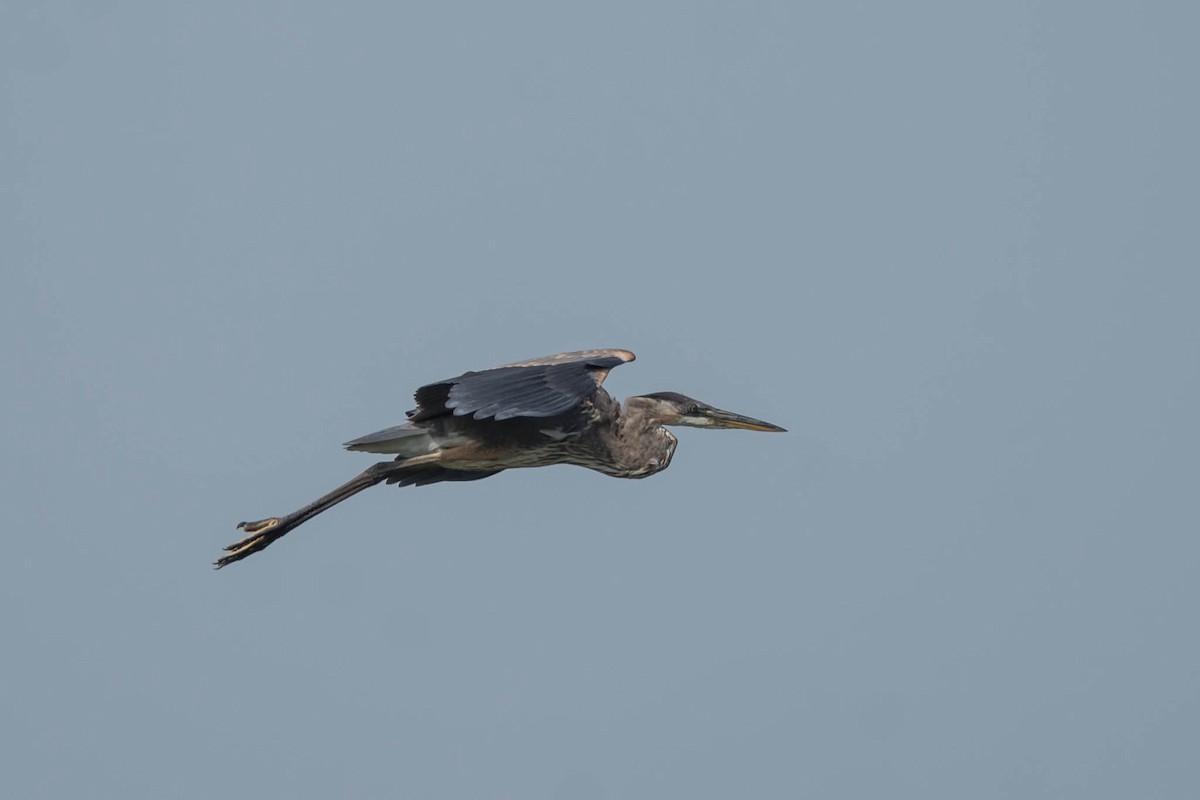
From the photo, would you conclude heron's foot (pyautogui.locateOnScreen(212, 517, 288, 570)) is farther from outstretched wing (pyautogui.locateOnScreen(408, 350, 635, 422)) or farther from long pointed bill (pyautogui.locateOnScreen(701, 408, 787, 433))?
long pointed bill (pyautogui.locateOnScreen(701, 408, 787, 433))

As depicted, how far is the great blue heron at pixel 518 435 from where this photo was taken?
39.2 ft

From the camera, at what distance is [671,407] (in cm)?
1345

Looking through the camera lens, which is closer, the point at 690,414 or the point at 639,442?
the point at 639,442

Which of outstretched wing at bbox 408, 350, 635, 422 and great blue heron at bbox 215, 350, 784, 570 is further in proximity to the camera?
great blue heron at bbox 215, 350, 784, 570

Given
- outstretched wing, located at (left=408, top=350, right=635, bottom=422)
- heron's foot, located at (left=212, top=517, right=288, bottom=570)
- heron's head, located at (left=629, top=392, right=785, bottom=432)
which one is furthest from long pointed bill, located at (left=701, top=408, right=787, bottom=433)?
heron's foot, located at (left=212, top=517, right=288, bottom=570)

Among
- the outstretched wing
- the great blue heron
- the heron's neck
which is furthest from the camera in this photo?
the heron's neck

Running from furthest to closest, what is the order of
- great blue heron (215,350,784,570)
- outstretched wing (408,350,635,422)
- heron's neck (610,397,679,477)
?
heron's neck (610,397,679,477) < great blue heron (215,350,784,570) < outstretched wing (408,350,635,422)

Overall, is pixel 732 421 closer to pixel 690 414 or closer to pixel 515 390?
pixel 690 414

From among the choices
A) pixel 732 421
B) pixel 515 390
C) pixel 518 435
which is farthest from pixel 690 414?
pixel 515 390

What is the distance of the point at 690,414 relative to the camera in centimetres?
1362

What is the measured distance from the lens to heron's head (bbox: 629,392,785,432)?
13.4 m

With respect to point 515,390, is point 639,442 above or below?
below

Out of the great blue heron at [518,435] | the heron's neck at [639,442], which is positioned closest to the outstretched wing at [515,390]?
the great blue heron at [518,435]

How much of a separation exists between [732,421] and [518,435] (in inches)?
67.4
